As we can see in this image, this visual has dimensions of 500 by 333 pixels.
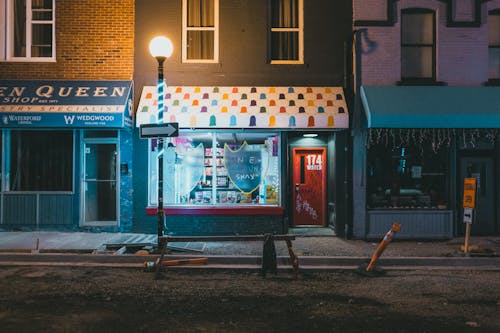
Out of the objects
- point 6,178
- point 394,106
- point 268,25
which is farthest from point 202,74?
point 6,178

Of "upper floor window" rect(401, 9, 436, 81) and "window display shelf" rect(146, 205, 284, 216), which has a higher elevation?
"upper floor window" rect(401, 9, 436, 81)

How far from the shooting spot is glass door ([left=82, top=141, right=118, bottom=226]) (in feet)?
42.5

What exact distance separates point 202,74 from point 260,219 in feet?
13.4

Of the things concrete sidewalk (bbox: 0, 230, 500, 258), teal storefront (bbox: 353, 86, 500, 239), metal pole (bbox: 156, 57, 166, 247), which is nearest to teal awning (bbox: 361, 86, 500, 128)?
teal storefront (bbox: 353, 86, 500, 239)

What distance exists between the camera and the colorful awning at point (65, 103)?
11.5 meters

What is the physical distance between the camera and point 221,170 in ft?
41.7

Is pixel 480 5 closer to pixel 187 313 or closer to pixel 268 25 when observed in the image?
pixel 268 25

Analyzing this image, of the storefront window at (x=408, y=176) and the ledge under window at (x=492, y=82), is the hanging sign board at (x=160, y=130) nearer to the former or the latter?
the storefront window at (x=408, y=176)

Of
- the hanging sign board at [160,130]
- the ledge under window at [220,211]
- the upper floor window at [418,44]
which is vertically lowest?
the ledge under window at [220,211]

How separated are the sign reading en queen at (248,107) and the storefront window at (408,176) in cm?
164

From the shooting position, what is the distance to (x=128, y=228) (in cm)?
1257

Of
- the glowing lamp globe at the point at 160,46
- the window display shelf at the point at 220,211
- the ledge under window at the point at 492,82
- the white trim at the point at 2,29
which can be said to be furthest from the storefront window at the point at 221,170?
the ledge under window at the point at 492,82

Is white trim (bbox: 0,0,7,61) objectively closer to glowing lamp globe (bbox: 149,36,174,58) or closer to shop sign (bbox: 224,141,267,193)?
glowing lamp globe (bbox: 149,36,174,58)

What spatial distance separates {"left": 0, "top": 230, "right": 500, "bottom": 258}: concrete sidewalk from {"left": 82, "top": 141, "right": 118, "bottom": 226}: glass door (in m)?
0.68
